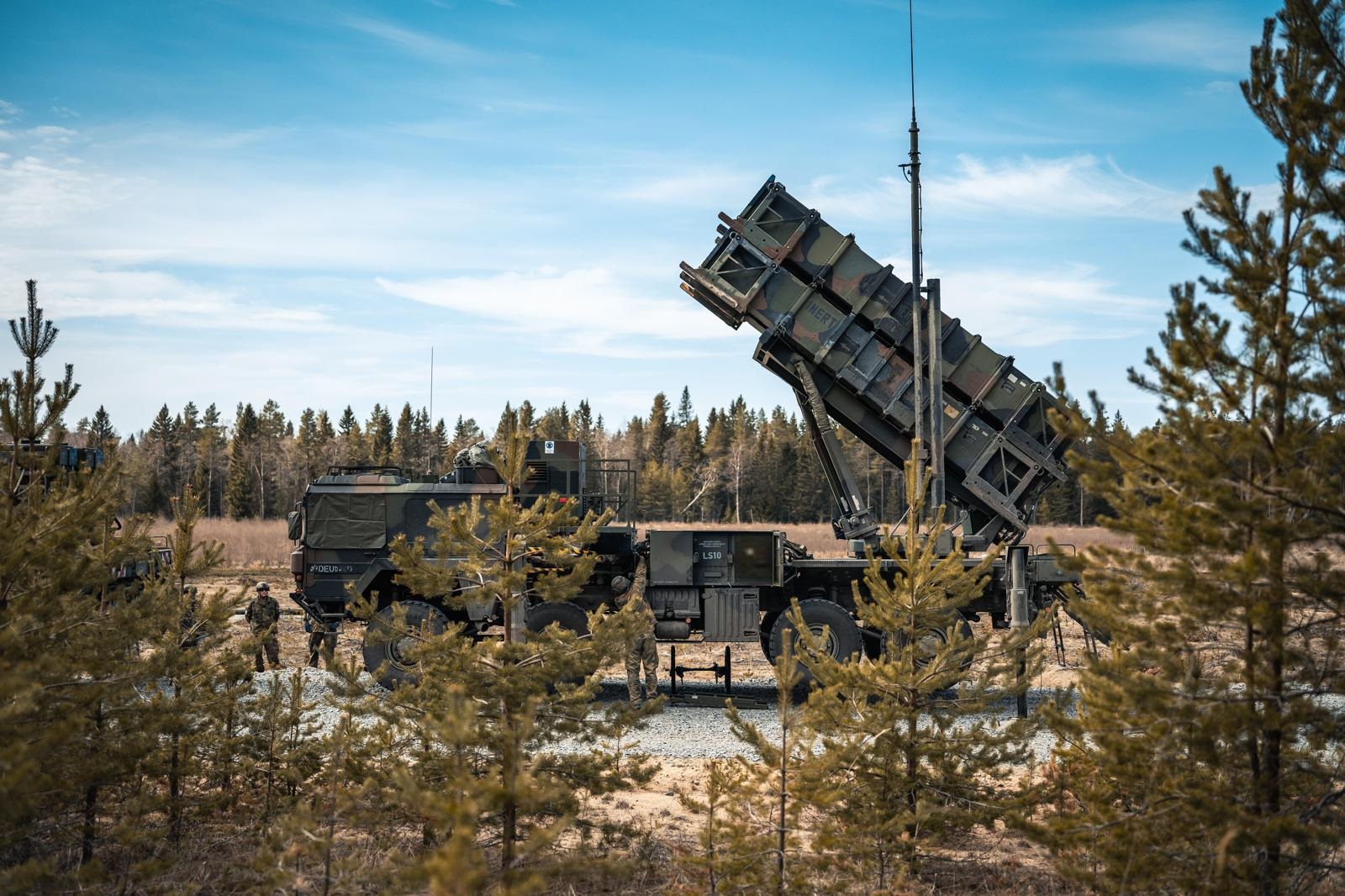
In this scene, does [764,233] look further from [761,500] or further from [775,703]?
[761,500]

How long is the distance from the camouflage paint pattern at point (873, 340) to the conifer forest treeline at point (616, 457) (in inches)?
1681

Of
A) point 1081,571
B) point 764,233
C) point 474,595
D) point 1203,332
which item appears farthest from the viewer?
point 764,233

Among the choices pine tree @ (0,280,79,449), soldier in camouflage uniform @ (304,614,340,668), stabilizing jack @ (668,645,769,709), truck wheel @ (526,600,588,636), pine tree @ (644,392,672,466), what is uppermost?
pine tree @ (644,392,672,466)

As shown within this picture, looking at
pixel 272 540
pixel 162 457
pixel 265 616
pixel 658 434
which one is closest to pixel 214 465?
pixel 162 457

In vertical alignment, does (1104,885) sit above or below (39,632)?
below

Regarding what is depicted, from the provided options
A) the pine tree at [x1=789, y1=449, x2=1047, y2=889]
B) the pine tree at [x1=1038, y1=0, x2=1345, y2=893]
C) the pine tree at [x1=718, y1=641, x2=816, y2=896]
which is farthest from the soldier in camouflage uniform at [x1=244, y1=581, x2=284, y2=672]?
the pine tree at [x1=1038, y1=0, x2=1345, y2=893]

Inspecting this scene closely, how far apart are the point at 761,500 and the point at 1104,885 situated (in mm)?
61252

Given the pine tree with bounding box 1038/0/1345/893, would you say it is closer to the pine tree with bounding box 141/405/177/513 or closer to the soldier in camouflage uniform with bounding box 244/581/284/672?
the soldier in camouflage uniform with bounding box 244/581/284/672

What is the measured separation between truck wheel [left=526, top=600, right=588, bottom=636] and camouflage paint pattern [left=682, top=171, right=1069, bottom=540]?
4143 mm

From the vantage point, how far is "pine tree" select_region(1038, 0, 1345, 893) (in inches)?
191

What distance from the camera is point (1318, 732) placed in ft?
16.1

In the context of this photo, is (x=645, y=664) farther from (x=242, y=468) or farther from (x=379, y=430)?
(x=379, y=430)

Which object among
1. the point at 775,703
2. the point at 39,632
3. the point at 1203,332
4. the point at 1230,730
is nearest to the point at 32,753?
the point at 39,632

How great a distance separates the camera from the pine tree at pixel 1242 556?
4840 mm
